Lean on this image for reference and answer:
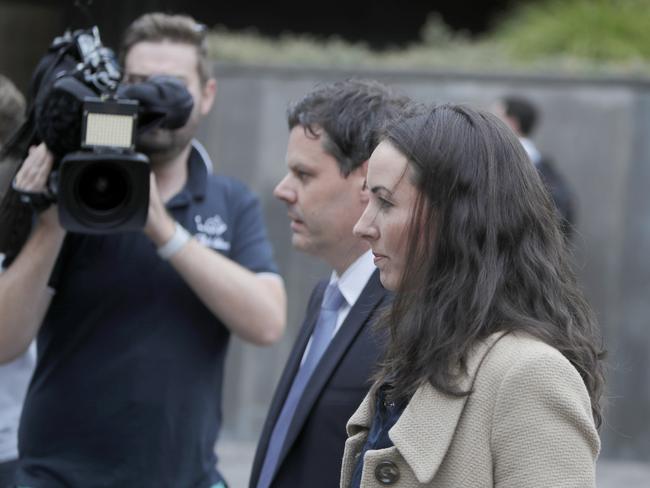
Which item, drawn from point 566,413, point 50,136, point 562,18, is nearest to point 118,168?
point 50,136

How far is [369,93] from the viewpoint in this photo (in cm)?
310

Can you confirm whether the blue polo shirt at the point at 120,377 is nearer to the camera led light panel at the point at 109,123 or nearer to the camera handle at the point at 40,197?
the camera handle at the point at 40,197

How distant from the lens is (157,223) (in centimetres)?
348

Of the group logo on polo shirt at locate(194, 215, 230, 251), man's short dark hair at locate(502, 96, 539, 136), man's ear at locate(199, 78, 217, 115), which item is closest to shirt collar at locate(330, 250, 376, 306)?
logo on polo shirt at locate(194, 215, 230, 251)

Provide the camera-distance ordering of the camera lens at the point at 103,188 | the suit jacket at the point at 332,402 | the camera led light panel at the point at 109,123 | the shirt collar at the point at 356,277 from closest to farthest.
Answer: the suit jacket at the point at 332,402 → the shirt collar at the point at 356,277 → the camera led light panel at the point at 109,123 → the camera lens at the point at 103,188

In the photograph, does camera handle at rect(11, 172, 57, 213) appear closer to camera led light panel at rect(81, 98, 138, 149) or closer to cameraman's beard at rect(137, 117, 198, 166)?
camera led light panel at rect(81, 98, 138, 149)

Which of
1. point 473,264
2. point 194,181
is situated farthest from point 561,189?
point 473,264

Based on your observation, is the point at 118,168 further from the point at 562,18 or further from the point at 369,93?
the point at 562,18

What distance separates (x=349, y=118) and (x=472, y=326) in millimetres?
995

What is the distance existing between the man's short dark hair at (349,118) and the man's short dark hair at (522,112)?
440 centimetres

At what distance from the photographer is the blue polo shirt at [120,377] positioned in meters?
3.49

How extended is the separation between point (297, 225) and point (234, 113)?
513 cm

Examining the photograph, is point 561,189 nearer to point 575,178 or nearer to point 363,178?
point 575,178

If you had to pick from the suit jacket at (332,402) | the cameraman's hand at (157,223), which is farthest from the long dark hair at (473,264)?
the cameraman's hand at (157,223)
